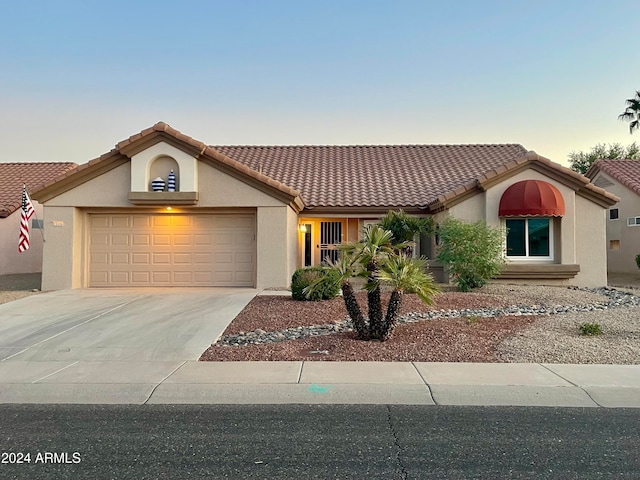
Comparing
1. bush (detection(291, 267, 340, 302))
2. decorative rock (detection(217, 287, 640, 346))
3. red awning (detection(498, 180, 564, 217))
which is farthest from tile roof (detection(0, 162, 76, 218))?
red awning (detection(498, 180, 564, 217))

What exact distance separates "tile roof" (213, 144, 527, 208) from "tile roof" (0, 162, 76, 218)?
8.75 meters

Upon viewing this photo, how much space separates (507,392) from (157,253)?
1264 centimetres

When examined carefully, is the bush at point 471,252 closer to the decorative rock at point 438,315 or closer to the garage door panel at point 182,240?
the decorative rock at point 438,315

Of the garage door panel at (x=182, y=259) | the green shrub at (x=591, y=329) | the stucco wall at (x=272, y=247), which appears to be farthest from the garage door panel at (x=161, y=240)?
the green shrub at (x=591, y=329)

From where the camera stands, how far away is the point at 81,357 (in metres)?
7.84

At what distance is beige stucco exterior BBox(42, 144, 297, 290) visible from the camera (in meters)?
15.0

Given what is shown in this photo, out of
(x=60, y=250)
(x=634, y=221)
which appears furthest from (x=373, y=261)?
(x=634, y=221)

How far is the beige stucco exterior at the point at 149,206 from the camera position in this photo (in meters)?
15.0

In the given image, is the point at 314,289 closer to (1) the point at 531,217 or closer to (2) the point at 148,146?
(2) the point at 148,146

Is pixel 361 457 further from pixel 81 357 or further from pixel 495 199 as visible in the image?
pixel 495 199

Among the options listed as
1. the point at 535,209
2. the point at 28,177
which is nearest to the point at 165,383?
the point at 535,209

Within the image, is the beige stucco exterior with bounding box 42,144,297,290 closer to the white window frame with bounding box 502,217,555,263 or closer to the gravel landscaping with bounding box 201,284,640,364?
the gravel landscaping with bounding box 201,284,640,364

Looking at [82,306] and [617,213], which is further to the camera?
[617,213]

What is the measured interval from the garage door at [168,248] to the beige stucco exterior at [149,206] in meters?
0.56
